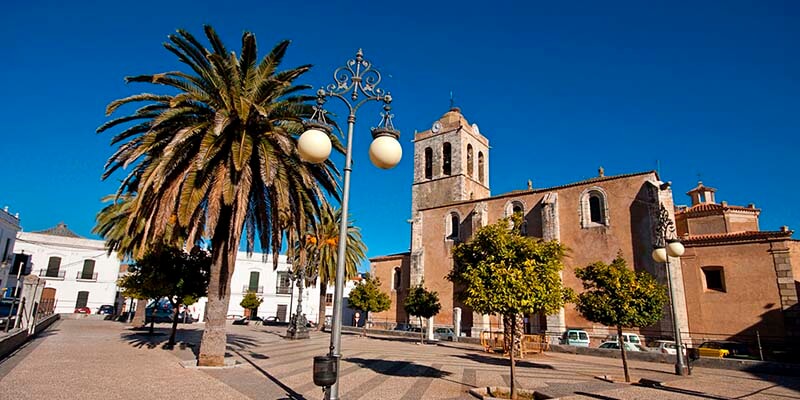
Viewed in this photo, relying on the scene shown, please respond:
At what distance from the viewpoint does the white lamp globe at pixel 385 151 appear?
5.88m

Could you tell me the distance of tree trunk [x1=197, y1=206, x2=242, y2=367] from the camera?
471 inches

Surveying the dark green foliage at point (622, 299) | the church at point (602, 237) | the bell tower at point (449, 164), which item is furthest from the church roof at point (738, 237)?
the bell tower at point (449, 164)

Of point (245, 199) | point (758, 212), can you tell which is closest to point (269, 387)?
point (245, 199)

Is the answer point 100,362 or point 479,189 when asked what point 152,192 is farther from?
point 479,189

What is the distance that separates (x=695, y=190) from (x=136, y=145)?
38043 millimetres

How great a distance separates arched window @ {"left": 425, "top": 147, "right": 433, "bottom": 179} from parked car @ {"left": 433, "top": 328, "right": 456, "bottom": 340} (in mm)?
17329

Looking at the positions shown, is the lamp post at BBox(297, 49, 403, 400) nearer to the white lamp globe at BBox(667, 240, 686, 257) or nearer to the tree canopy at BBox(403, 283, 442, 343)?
the white lamp globe at BBox(667, 240, 686, 257)

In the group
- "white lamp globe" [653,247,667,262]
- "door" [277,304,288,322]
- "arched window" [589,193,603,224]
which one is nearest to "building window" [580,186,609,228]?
"arched window" [589,193,603,224]

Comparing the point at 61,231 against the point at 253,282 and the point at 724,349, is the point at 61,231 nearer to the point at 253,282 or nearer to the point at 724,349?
the point at 253,282

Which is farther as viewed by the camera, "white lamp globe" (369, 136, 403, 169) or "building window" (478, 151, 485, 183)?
"building window" (478, 151, 485, 183)

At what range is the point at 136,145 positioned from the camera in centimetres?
1198

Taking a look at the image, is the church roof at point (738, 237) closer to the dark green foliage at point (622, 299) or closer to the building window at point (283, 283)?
the dark green foliage at point (622, 299)

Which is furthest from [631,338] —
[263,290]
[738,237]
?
[263,290]

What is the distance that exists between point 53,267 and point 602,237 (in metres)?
43.5
